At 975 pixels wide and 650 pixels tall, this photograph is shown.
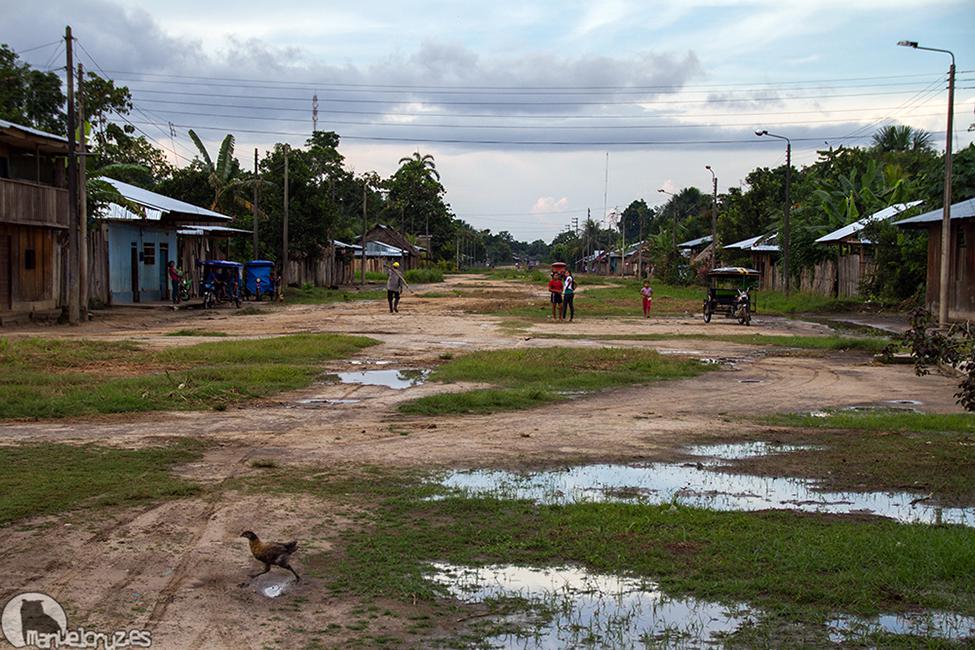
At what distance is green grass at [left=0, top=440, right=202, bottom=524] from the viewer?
8047 mm

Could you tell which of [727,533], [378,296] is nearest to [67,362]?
[727,533]

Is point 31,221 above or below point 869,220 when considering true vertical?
below

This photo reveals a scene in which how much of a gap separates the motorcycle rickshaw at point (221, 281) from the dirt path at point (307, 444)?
1559 centimetres

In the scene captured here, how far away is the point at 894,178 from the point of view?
51812mm

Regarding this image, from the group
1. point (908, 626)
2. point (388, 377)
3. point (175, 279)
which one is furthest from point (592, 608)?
point (175, 279)

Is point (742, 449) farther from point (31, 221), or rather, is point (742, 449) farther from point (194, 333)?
point (31, 221)

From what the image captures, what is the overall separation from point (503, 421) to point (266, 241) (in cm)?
4547

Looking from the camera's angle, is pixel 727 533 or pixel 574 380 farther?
pixel 574 380

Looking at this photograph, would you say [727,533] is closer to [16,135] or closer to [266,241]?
[16,135]

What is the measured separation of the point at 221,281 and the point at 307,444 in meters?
33.2

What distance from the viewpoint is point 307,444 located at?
36.5ft

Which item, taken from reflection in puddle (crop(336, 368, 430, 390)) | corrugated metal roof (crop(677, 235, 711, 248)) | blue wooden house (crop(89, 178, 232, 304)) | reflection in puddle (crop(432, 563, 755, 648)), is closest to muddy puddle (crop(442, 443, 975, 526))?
reflection in puddle (crop(432, 563, 755, 648))

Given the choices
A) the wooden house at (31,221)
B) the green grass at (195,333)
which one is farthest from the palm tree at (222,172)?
the green grass at (195,333)

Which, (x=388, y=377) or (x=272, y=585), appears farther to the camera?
(x=388, y=377)
